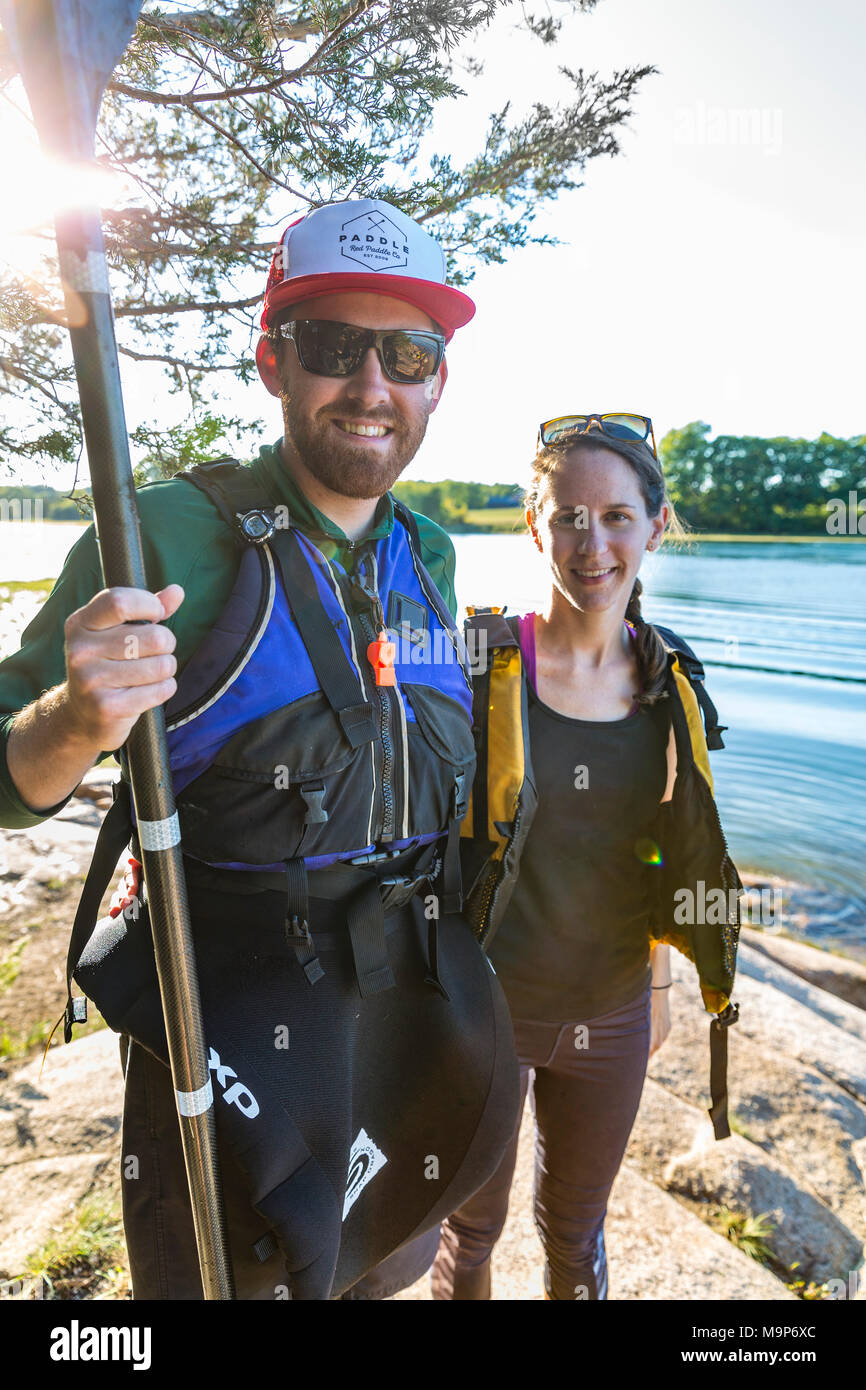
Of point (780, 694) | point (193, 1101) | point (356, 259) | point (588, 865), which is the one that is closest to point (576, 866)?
point (588, 865)

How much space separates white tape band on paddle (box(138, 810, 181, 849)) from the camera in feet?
4.37

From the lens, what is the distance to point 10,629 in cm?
339

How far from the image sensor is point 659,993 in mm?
2840

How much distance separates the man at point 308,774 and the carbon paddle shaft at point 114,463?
6 centimetres

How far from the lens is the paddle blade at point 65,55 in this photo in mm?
1085

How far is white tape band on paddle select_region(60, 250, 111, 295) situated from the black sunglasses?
84 cm

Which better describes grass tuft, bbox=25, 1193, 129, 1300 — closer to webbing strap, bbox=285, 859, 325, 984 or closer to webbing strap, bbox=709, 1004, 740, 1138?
webbing strap, bbox=285, 859, 325, 984

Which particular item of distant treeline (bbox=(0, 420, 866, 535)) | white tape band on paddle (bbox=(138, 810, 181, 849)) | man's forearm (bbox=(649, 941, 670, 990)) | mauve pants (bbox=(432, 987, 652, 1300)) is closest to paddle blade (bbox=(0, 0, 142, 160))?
white tape band on paddle (bbox=(138, 810, 181, 849))

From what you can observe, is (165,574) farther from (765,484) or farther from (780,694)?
(765,484)

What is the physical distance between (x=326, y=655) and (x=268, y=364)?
91cm

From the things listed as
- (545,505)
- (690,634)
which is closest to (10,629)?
(545,505)

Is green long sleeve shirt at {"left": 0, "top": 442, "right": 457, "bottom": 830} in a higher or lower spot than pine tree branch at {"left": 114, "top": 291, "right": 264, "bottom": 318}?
lower
